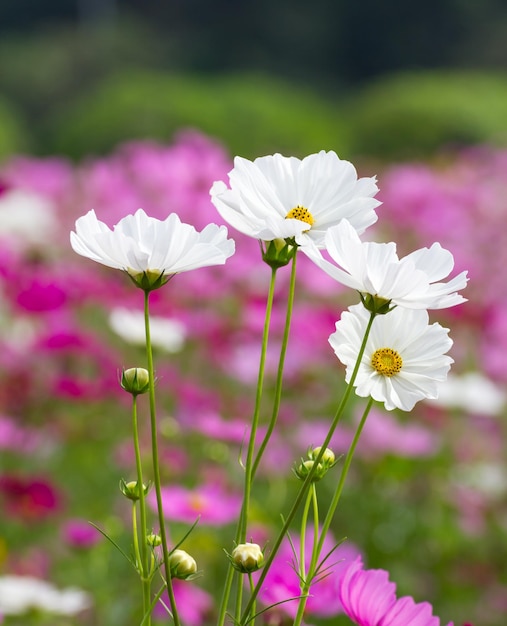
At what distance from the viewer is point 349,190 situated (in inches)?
19.3

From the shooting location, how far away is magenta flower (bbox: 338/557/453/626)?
460 millimetres

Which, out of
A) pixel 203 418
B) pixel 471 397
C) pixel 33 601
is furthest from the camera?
pixel 471 397

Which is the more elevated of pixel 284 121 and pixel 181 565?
pixel 284 121

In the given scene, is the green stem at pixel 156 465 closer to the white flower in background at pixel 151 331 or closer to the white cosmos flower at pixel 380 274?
the white cosmos flower at pixel 380 274

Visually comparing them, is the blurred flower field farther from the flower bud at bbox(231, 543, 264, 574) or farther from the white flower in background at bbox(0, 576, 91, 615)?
the flower bud at bbox(231, 543, 264, 574)

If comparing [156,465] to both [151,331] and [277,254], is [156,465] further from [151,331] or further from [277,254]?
[151,331]

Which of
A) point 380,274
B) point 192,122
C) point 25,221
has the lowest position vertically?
point 380,274

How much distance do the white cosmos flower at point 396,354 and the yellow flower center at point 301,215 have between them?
5 centimetres

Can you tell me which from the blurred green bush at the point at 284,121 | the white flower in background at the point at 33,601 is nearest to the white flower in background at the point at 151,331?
the white flower in background at the point at 33,601

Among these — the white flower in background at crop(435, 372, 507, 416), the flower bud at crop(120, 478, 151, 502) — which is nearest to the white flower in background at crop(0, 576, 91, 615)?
the flower bud at crop(120, 478, 151, 502)

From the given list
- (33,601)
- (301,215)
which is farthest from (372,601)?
(33,601)

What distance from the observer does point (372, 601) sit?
466 mm

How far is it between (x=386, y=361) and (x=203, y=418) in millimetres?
1010

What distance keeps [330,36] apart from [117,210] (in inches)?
468
